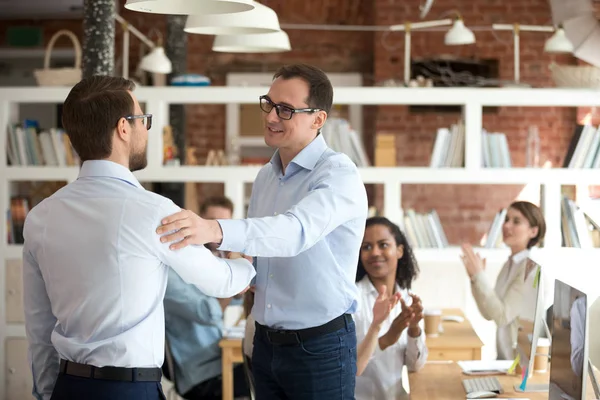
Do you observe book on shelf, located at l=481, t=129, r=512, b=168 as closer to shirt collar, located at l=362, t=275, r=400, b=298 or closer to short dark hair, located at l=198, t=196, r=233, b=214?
short dark hair, located at l=198, t=196, r=233, b=214

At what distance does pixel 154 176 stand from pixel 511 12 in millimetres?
4801

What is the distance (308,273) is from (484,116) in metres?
6.97

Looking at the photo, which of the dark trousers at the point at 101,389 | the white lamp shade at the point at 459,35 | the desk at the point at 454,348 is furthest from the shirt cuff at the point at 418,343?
the white lamp shade at the point at 459,35

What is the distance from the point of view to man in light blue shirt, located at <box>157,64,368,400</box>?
2.55 metres

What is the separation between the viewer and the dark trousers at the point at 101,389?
208 centimetres

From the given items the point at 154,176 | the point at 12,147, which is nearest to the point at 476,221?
the point at 154,176

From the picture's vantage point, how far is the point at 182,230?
6.80 ft

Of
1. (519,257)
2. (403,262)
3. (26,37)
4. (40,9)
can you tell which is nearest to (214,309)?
(403,262)

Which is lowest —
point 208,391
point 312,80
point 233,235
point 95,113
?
point 208,391

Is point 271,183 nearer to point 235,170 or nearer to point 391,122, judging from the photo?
point 235,170

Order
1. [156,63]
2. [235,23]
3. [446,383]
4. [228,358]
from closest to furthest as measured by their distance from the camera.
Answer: [446,383] < [235,23] < [228,358] < [156,63]

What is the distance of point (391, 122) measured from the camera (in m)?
9.20

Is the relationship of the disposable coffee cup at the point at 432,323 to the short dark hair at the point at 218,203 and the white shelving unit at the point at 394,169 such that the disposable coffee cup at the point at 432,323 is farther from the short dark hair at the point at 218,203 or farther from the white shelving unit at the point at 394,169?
the short dark hair at the point at 218,203

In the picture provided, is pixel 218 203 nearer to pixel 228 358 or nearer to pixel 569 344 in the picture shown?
pixel 228 358
